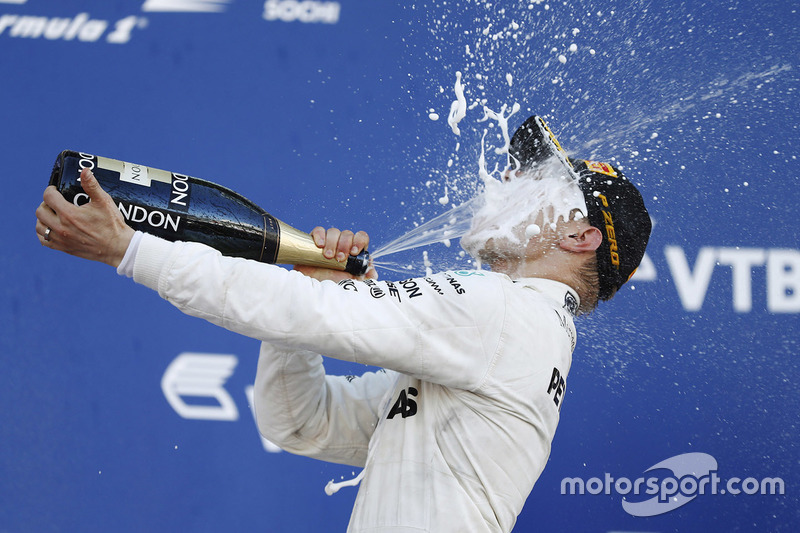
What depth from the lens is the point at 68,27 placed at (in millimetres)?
2555

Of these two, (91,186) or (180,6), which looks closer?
(91,186)

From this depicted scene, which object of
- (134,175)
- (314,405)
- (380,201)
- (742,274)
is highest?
(380,201)

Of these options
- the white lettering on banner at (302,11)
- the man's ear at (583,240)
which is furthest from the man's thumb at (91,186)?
the white lettering on banner at (302,11)

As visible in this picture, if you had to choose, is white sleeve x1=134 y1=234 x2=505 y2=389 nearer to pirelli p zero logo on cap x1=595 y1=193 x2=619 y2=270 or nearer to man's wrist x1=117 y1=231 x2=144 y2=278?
man's wrist x1=117 y1=231 x2=144 y2=278

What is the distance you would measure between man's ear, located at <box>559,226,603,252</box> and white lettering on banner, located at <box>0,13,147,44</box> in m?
1.73

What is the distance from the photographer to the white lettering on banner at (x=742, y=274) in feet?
7.01

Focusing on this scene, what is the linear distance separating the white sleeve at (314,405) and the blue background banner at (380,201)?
625 mm

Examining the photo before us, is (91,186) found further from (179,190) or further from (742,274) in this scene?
(742,274)

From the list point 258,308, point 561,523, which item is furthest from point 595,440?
point 258,308

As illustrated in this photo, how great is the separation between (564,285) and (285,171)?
125cm

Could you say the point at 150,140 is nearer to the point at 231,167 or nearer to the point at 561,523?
the point at 231,167

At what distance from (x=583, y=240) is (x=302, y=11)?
4.76 feet

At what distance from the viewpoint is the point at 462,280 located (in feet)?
3.84

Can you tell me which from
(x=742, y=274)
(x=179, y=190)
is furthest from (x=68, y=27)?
(x=742, y=274)
